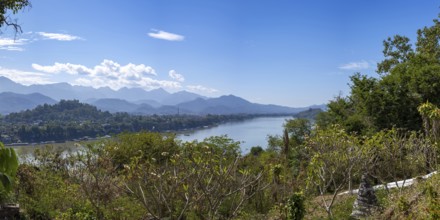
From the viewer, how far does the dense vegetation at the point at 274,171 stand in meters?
7.19

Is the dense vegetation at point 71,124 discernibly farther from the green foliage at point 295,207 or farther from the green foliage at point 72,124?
the green foliage at point 295,207

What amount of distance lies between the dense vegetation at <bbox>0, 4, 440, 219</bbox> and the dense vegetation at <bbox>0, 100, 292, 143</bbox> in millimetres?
15929

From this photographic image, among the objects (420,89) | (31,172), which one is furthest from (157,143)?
(420,89)

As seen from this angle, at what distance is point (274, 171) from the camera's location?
1170 centimetres

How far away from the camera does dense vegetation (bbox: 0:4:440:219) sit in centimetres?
719

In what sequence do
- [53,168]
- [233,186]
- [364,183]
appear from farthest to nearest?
[53,168] < [364,183] < [233,186]

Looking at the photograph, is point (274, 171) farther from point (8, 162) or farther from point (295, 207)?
point (8, 162)

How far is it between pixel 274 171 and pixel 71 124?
324ft

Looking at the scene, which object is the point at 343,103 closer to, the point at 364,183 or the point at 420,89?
the point at 420,89

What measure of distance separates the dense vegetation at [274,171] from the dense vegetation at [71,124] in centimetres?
1593

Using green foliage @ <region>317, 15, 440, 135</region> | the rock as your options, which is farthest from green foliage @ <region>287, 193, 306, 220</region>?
green foliage @ <region>317, 15, 440, 135</region>

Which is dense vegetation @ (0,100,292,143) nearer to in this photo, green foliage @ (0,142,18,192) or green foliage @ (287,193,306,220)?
green foliage @ (287,193,306,220)

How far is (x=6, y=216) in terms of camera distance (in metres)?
9.18

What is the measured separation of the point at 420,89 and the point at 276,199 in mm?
11790
